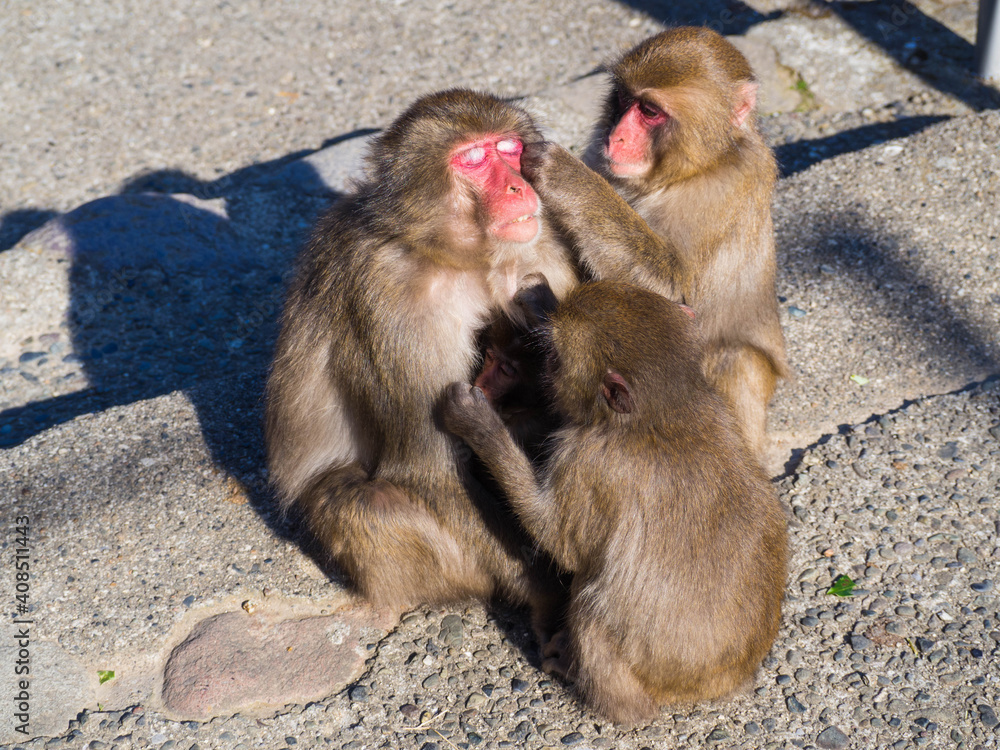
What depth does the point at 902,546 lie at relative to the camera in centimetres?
291

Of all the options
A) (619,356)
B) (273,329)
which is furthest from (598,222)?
(273,329)

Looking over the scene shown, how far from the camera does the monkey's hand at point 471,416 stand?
242 cm

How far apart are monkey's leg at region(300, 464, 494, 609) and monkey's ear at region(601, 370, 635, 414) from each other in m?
0.64

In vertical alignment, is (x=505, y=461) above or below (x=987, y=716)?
above

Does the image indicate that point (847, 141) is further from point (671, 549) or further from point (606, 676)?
point (606, 676)

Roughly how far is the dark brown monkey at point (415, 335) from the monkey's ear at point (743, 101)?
0.71 metres

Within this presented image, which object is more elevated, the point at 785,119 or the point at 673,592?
the point at 673,592

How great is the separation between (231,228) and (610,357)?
10.3ft

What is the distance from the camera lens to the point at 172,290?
4.55 metres

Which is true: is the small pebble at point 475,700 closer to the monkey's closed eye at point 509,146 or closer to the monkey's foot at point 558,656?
the monkey's foot at point 558,656

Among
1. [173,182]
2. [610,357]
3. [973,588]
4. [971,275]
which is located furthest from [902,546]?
[173,182]

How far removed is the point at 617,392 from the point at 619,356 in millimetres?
95

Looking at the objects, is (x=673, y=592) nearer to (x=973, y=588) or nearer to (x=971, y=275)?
(x=973, y=588)

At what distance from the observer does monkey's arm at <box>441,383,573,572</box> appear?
7.86 feet
